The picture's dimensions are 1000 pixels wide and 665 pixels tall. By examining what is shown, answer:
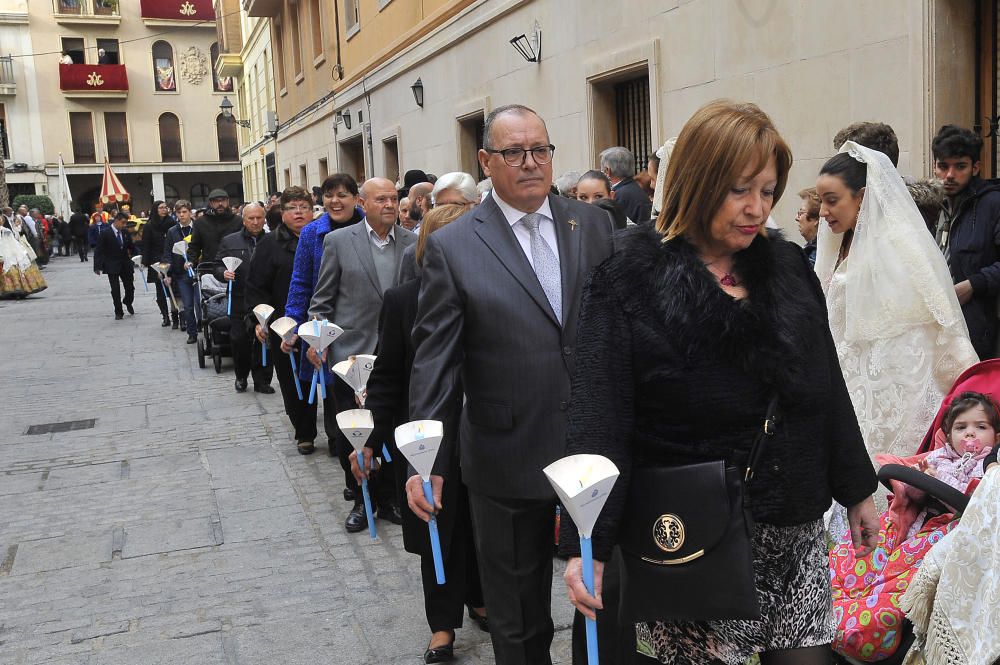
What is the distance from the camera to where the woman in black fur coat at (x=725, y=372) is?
2.19 metres

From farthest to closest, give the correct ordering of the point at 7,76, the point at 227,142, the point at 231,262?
the point at 227,142
the point at 7,76
the point at 231,262

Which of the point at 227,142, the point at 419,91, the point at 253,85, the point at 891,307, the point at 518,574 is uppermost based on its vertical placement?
the point at 253,85

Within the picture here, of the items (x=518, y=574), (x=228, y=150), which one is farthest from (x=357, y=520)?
(x=228, y=150)

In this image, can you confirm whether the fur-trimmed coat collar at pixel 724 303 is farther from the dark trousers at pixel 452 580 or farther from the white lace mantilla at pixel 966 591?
the dark trousers at pixel 452 580

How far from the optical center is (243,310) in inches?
385

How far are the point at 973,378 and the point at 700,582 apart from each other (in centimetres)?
215

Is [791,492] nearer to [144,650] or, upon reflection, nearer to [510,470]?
[510,470]

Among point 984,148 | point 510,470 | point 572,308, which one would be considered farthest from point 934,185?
point 510,470

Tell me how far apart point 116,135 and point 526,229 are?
178ft

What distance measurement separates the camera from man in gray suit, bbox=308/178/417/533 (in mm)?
5766

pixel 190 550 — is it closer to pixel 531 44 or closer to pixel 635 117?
pixel 635 117

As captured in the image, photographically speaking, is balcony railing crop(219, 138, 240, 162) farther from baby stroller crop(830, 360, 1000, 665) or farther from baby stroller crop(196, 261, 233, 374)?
→ baby stroller crop(830, 360, 1000, 665)

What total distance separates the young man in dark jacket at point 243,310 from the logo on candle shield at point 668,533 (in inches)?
312

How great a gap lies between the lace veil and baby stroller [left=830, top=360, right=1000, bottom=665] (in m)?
0.31
